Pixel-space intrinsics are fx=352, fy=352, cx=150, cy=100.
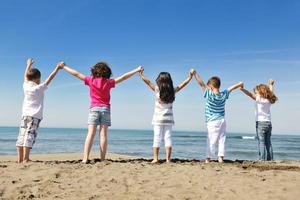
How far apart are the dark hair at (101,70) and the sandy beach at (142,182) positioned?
2.09 m

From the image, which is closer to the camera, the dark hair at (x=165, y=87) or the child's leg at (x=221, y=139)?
the dark hair at (x=165, y=87)

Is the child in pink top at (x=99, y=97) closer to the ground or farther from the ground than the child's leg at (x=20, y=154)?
farther from the ground

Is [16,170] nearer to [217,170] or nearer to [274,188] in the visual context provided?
[217,170]

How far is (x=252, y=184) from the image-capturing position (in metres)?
6.15

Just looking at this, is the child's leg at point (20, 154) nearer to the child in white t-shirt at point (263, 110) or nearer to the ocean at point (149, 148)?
the child in white t-shirt at point (263, 110)

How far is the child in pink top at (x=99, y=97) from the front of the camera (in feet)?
26.2

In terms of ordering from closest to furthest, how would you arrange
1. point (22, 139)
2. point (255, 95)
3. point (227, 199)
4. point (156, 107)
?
point (227, 199), point (22, 139), point (156, 107), point (255, 95)

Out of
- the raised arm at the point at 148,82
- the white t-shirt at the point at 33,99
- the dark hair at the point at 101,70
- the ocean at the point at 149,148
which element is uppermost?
the dark hair at the point at 101,70

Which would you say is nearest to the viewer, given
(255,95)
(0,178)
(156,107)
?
(0,178)

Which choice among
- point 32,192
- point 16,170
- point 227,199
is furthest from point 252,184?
point 16,170

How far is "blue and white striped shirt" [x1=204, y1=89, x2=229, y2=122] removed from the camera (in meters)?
8.80

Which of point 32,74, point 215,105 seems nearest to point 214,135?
point 215,105

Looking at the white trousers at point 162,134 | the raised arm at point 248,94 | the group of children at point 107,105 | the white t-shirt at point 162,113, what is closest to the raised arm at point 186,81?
the group of children at point 107,105

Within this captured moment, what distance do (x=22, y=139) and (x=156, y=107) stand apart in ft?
10.5
